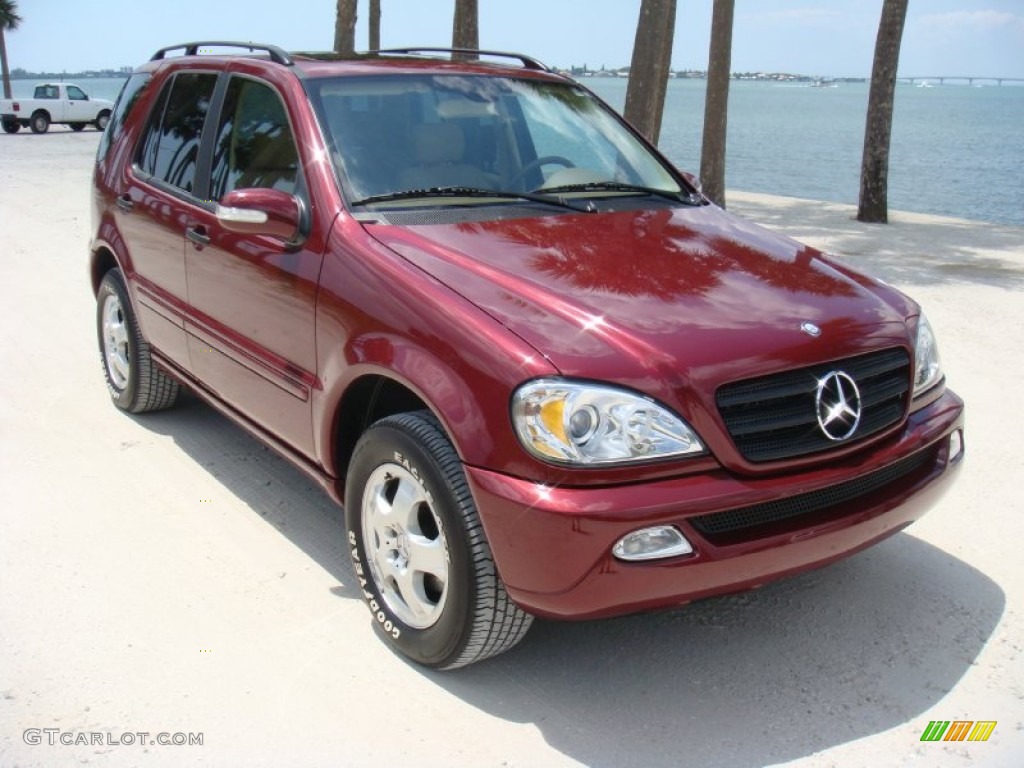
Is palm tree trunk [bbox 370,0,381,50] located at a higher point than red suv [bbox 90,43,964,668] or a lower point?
higher

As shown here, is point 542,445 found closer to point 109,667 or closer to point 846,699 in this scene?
point 846,699

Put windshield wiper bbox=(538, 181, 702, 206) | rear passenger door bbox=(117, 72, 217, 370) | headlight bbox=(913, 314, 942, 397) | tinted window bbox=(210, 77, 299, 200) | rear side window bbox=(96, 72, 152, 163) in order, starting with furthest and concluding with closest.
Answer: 1. rear side window bbox=(96, 72, 152, 163)
2. rear passenger door bbox=(117, 72, 217, 370)
3. windshield wiper bbox=(538, 181, 702, 206)
4. tinted window bbox=(210, 77, 299, 200)
5. headlight bbox=(913, 314, 942, 397)

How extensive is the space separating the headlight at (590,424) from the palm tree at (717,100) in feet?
44.1

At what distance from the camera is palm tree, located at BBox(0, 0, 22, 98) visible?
5117cm

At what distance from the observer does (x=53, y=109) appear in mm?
35062

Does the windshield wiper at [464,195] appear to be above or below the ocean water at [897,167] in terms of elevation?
above

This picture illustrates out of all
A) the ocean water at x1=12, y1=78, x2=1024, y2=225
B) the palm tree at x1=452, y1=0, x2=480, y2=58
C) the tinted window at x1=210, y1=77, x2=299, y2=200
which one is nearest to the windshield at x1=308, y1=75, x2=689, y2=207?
the tinted window at x1=210, y1=77, x2=299, y2=200

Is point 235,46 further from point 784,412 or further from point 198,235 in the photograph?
point 784,412

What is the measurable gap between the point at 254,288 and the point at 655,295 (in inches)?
65.2

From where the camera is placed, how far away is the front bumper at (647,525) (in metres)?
2.86

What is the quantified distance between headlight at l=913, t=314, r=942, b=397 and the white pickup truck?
34.4 meters

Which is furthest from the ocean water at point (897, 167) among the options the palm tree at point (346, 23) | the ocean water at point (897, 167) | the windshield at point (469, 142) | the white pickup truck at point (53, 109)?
the windshield at point (469, 142)

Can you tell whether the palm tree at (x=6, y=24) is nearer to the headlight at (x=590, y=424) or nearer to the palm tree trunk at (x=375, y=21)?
the palm tree trunk at (x=375, y=21)

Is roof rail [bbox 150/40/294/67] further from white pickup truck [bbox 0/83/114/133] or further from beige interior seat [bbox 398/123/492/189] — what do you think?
white pickup truck [bbox 0/83/114/133]
